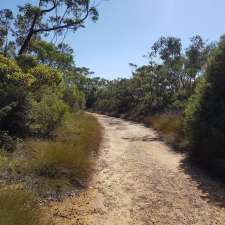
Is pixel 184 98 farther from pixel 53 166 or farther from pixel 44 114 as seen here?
pixel 53 166

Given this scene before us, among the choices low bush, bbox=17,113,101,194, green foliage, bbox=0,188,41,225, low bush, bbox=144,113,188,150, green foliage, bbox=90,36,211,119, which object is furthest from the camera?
green foliage, bbox=90,36,211,119

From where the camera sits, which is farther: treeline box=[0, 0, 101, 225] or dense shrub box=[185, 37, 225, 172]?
dense shrub box=[185, 37, 225, 172]

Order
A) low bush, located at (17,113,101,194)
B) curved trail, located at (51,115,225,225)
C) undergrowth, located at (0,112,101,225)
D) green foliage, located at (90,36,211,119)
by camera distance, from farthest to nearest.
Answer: green foliage, located at (90,36,211,119) → low bush, located at (17,113,101,194) → curved trail, located at (51,115,225,225) → undergrowth, located at (0,112,101,225)

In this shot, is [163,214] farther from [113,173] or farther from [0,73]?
[0,73]

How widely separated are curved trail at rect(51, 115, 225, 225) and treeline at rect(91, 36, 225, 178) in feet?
3.64

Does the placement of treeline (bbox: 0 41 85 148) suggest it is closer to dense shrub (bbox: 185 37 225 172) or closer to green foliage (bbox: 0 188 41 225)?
green foliage (bbox: 0 188 41 225)

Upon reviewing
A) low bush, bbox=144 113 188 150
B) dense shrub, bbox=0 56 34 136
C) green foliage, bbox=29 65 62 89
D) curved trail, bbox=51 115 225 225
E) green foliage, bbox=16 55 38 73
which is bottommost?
curved trail, bbox=51 115 225 225

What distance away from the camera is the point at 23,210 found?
566cm

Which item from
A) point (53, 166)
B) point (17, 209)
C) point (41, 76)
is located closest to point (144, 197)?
point (53, 166)

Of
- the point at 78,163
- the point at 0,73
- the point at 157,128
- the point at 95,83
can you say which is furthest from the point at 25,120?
the point at 95,83

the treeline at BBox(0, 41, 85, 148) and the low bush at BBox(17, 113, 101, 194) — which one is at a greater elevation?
the treeline at BBox(0, 41, 85, 148)

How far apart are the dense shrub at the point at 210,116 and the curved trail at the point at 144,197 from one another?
0.78m

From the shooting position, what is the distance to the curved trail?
279 inches

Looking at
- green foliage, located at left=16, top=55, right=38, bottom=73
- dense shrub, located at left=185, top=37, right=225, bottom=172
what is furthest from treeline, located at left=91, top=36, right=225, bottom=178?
green foliage, located at left=16, top=55, right=38, bottom=73
